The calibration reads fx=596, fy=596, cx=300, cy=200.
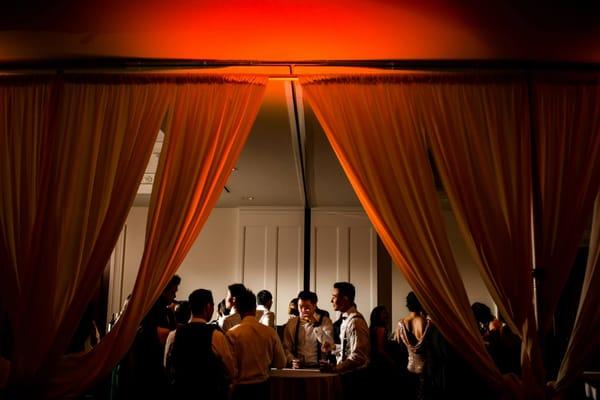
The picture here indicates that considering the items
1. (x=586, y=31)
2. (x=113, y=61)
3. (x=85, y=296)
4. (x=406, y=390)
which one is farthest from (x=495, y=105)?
(x=406, y=390)

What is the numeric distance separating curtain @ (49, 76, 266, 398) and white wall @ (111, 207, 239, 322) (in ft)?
22.5

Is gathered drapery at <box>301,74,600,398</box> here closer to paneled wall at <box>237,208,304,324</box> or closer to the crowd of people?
the crowd of people

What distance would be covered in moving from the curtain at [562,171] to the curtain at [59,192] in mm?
2381

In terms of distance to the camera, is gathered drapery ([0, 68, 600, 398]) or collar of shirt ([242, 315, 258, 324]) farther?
collar of shirt ([242, 315, 258, 324])

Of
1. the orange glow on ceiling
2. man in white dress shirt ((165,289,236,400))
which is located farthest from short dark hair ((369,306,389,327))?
the orange glow on ceiling

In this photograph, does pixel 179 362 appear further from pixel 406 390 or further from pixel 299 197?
pixel 299 197

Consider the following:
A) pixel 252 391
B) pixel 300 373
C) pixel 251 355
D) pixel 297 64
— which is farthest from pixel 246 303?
pixel 297 64

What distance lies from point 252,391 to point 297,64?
2295 mm

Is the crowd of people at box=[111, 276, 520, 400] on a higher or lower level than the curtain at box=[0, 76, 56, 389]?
lower

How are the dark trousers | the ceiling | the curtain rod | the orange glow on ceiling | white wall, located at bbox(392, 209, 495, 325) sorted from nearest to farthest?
the orange glow on ceiling < the curtain rod < the dark trousers < the ceiling < white wall, located at bbox(392, 209, 495, 325)

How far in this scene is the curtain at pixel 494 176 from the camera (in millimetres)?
3428

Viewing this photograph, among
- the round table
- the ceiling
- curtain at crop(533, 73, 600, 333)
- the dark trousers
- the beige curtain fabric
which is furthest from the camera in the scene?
the ceiling

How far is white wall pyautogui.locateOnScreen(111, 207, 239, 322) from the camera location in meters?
10.4

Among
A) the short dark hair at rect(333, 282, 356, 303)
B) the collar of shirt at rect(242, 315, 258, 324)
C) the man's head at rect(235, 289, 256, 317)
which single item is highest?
the short dark hair at rect(333, 282, 356, 303)
